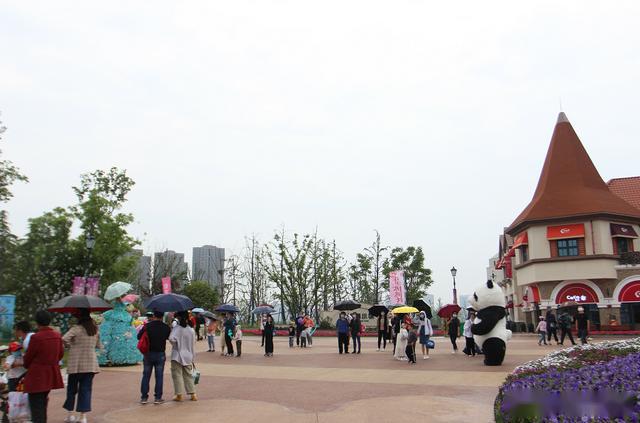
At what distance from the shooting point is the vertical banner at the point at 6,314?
2054cm

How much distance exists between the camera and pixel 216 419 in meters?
8.42

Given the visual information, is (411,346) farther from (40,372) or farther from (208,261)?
(208,261)

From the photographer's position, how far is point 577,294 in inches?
1467

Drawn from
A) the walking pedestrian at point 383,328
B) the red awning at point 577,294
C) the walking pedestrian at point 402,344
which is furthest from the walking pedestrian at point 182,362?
the red awning at point 577,294

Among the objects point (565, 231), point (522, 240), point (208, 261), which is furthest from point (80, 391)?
point (208, 261)

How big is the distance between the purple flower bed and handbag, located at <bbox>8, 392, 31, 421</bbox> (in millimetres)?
6263

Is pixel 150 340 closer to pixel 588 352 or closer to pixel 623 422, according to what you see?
pixel 623 422

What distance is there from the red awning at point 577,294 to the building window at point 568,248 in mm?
2107

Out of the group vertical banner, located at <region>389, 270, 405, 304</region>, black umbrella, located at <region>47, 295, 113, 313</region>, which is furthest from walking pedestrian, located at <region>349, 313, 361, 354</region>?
vertical banner, located at <region>389, 270, 405, 304</region>

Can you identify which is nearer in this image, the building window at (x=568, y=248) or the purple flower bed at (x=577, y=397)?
the purple flower bed at (x=577, y=397)

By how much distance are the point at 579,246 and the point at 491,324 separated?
24.8m

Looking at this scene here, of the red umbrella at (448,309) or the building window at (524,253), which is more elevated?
the building window at (524,253)

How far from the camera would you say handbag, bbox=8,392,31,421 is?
7.55 m

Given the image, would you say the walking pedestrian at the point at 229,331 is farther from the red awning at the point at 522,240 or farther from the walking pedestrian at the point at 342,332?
the red awning at the point at 522,240
